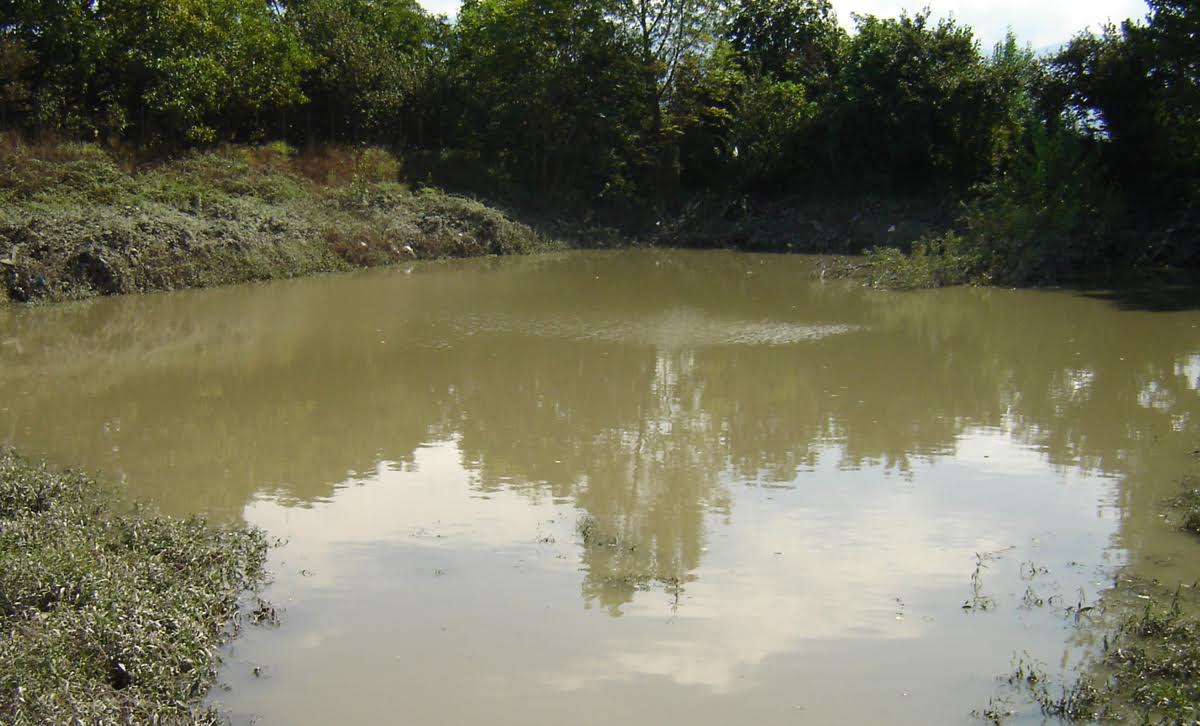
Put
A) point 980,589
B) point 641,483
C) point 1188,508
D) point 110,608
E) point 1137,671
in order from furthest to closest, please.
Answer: point 641,483 → point 1188,508 → point 980,589 → point 110,608 → point 1137,671

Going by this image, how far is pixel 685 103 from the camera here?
1137 inches

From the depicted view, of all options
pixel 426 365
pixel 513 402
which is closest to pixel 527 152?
pixel 426 365

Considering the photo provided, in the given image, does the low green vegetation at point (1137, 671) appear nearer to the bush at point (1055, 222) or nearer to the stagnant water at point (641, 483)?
the stagnant water at point (641, 483)

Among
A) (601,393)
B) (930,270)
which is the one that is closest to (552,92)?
(930,270)

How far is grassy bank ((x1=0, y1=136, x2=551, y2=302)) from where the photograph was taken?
17.8 m

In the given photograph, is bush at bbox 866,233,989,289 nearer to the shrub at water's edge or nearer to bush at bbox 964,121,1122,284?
bush at bbox 964,121,1122,284

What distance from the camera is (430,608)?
19.6 feet

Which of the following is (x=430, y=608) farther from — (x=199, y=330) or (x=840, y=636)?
(x=199, y=330)

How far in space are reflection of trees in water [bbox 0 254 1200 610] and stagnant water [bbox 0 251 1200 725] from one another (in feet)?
0.19

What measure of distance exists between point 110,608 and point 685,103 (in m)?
25.6

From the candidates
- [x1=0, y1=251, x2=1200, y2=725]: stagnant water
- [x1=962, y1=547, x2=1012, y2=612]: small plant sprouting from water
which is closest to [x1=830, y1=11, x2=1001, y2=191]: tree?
[x1=0, y1=251, x2=1200, y2=725]: stagnant water

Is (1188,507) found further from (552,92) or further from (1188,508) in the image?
(552,92)

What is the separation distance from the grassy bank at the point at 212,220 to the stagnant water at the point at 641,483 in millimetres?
1418

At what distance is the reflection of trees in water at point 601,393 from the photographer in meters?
8.52
